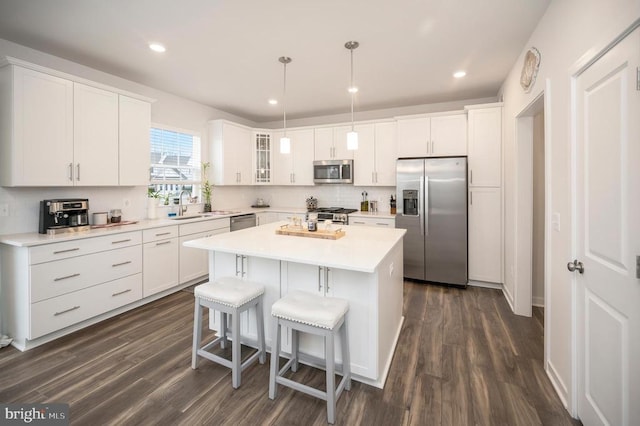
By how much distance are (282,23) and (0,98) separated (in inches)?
101

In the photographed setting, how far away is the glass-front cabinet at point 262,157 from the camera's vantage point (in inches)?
217

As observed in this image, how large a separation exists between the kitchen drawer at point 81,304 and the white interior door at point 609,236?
3906mm

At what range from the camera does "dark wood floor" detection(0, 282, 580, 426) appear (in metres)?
1.76

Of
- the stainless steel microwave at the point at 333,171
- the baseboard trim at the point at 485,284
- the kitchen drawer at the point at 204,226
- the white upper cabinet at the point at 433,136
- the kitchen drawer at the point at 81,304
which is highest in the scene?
the white upper cabinet at the point at 433,136

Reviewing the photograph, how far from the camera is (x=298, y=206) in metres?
5.92

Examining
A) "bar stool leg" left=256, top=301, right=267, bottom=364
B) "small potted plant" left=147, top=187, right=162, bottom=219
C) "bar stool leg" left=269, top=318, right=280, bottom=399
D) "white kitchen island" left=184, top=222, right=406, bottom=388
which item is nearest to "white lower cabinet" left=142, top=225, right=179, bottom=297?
"small potted plant" left=147, top=187, right=162, bottom=219

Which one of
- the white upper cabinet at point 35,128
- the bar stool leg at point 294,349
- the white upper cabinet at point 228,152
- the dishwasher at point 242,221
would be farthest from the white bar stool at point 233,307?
the white upper cabinet at point 228,152

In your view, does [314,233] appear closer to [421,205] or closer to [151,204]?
[421,205]

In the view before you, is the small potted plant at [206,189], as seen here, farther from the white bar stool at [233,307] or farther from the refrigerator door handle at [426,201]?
the refrigerator door handle at [426,201]

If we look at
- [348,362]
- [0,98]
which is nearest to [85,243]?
[0,98]

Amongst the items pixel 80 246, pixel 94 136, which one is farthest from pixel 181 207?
pixel 80 246

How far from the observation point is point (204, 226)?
13.6 ft

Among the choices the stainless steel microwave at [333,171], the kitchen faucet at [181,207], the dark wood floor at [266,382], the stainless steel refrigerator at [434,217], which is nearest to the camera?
the dark wood floor at [266,382]

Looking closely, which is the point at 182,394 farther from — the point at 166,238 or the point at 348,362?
the point at 166,238
